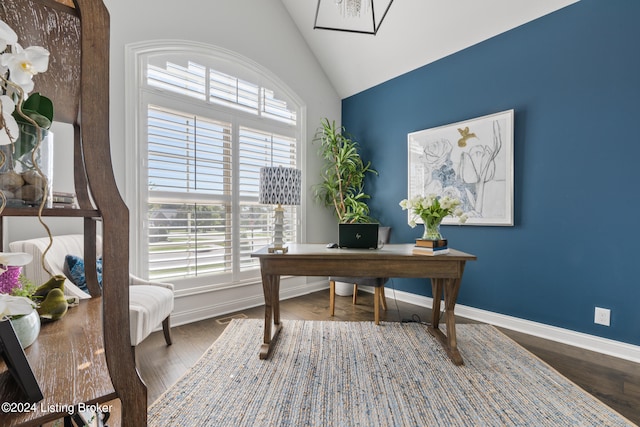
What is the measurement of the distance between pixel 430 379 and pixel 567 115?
8.07ft

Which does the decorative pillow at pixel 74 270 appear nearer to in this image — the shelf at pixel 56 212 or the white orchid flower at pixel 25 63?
the shelf at pixel 56 212

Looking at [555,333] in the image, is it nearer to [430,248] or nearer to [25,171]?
[430,248]

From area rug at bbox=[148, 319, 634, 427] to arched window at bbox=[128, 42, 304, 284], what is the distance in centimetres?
101

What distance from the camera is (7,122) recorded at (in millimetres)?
457

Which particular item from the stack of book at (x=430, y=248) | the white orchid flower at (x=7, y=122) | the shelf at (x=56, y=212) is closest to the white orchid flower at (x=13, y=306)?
the shelf at (x=56, y=212)

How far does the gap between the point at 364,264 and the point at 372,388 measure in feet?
2.55

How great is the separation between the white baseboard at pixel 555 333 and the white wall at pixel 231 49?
2.05m

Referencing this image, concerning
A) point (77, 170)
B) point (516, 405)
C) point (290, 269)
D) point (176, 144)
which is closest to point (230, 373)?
point (290, 269)

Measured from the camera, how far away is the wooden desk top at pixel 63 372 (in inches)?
19.3

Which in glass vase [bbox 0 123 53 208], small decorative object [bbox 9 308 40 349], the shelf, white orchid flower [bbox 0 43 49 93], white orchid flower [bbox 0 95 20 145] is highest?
white orchid flower [bbox 0 43 49 93]

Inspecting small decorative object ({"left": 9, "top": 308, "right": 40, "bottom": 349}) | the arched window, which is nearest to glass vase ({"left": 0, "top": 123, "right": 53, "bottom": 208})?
small decorative object ({"left": 9, "top": 308, "right": 40, "bottom": 349})

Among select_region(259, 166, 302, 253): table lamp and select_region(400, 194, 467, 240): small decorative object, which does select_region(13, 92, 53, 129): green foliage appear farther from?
select_region(400, 194, 467, 240): small decorative object

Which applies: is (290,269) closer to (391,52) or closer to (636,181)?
(636,181)

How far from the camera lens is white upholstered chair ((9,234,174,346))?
179cm
